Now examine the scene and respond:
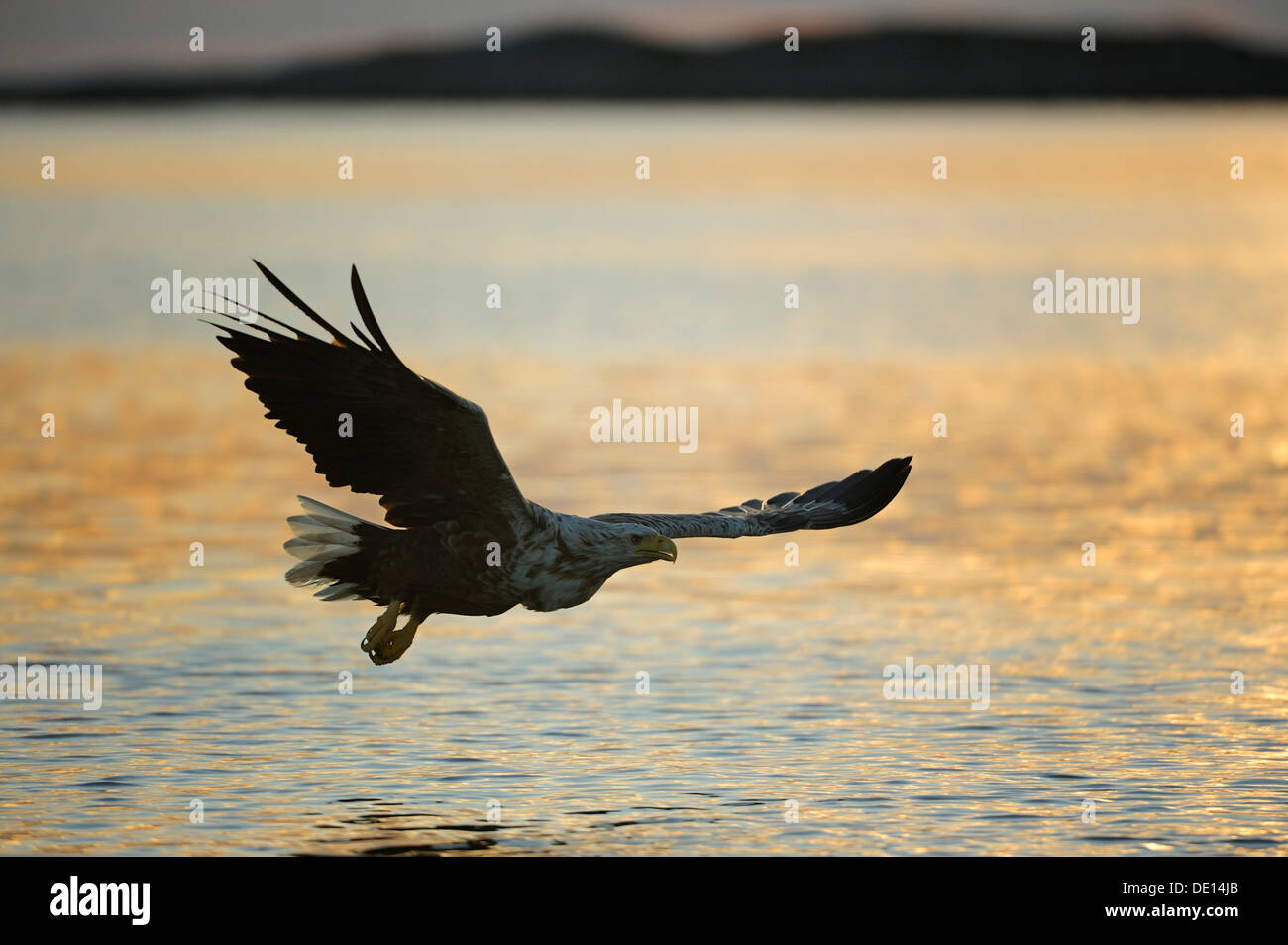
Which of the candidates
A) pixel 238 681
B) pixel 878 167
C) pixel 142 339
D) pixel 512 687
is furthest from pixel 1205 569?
pixel 878 167

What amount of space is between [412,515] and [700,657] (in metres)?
4.31

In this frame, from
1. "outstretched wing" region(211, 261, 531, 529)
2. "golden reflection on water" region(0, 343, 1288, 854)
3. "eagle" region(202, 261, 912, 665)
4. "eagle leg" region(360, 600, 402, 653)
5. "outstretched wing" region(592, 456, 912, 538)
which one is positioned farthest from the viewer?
"outstretched wing" region(592, 456, 912, 538)

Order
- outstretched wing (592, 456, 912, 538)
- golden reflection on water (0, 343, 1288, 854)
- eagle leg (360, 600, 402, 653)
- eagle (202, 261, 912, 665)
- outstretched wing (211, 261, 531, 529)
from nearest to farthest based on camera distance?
outstretched wing (211, 261, 531, 529) → eagle (202, 261, 912, 665) → golden reflection on water (0, 343, 1288, 854) → eagle leg (360, 600, 402, 653) → outstretched wing (592, 456, 912, 538)

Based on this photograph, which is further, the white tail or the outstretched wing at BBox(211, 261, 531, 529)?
the white tail

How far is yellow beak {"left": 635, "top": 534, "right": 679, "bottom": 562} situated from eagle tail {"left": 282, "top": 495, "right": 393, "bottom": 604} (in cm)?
148

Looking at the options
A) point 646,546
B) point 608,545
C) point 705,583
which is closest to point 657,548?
point 646,546

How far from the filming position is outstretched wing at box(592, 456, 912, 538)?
13.8 m

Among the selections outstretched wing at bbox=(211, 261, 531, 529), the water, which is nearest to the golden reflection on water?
the water

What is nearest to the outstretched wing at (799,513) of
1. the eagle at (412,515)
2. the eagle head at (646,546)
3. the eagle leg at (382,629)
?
the eagle at (412,515)

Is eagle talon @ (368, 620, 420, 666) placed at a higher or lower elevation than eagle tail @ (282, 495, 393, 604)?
lower

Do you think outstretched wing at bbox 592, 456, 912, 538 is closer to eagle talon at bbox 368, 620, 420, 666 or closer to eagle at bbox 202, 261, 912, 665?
eagle at bbox 202, 261, 912, 665

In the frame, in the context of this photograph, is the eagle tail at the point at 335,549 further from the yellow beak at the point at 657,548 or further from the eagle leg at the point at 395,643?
the yellow beak at the point at 657,548

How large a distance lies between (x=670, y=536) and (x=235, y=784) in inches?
117

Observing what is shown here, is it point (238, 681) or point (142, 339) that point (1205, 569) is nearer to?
point (238, 681)
